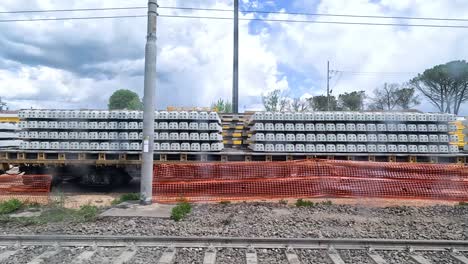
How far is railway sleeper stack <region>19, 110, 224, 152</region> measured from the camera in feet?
33.1

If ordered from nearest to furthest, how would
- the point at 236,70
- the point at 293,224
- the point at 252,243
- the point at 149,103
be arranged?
the point at 252,243, the point at 293,224, the point at 149,103, the point at 236,70

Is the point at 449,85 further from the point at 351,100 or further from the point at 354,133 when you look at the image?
the point at 351,100

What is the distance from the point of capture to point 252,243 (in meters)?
5.16

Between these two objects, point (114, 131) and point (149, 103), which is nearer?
point (149, 103)

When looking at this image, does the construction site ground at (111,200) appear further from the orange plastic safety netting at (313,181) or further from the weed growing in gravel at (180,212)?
the weed growing in gravel at (180,212)

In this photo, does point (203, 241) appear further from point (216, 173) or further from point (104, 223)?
point (216, 173)

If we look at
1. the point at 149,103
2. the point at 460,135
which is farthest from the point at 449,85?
the point at 149,103

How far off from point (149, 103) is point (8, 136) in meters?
8.04

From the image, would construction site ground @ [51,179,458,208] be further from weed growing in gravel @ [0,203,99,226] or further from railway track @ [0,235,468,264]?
railway track @ [0,235,468,264]

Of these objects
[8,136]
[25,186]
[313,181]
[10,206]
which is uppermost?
[8,136]


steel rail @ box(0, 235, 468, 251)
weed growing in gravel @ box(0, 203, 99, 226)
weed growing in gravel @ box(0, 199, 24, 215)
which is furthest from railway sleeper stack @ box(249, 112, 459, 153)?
weed growing in gravel @ box(0, 199, 24, 215)

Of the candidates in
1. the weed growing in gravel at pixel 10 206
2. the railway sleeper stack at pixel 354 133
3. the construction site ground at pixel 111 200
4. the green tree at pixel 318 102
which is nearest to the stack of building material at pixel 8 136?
the construction site ground at pixel 111 200

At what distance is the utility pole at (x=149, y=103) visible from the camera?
7984 mm

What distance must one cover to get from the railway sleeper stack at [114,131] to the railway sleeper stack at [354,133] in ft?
6.23
